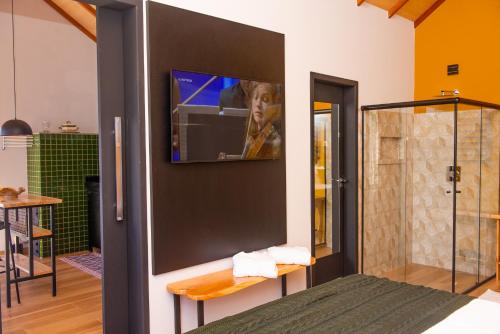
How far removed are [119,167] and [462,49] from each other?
4.18m

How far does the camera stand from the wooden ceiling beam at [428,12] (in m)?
5.27

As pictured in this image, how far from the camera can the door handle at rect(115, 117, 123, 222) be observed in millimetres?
2707

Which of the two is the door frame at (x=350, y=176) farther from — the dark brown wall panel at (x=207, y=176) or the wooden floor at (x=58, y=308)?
the wooden floor at (x=58, y=308)

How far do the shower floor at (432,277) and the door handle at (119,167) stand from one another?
3.02 m

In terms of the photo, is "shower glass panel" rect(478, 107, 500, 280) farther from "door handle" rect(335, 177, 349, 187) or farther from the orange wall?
"door handle" rect(335, 177, 349, 187)

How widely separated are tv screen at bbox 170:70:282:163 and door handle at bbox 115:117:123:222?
12.0 inches

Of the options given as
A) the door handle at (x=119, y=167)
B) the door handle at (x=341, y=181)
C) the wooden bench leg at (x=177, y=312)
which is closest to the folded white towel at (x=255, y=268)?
the wooden bench leg at (x=177, y=312)

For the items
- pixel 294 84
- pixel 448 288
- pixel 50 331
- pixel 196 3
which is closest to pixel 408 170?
pixel 448 288

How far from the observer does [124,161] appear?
9.08ft

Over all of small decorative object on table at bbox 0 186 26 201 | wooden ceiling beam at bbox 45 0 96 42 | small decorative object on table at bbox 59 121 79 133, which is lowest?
small decorative object on table at bbox 0 186 26 201

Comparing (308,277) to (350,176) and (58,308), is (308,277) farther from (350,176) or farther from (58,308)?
(58,308)

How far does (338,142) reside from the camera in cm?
451

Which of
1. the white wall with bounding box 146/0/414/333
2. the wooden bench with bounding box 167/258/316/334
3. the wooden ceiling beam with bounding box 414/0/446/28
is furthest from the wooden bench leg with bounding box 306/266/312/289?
the wooden ceiling beam with bounding box 414/0/446/28

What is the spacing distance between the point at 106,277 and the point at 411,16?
4.44 m
